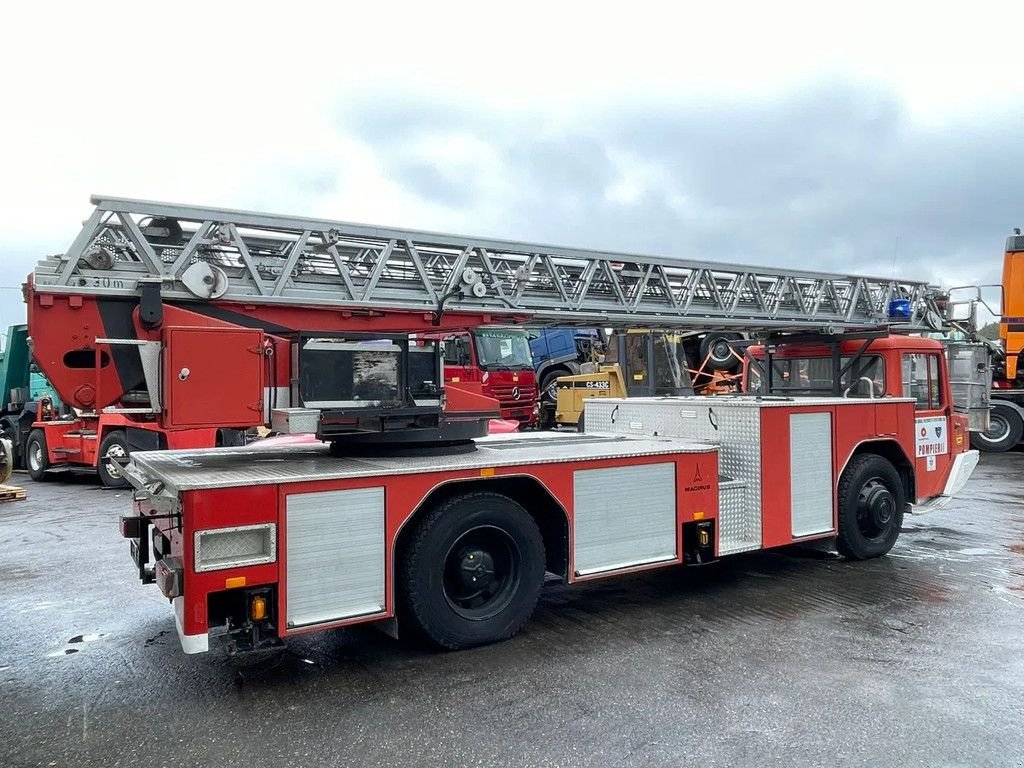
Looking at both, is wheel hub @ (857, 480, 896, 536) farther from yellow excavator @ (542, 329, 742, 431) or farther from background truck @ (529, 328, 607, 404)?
background truck @ (529, 328, 607, 404)

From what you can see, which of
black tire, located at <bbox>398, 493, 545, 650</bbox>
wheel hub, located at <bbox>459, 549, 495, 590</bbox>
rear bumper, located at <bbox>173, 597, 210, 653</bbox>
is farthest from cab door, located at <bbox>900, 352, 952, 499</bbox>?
rear bumper, located at <bbox>173, 597, 210, 653</bbox>

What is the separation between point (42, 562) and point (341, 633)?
14.8 ft

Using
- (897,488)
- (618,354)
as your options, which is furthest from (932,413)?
(618,354)

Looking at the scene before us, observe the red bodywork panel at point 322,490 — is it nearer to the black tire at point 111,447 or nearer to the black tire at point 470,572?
the black tire at point 470,572

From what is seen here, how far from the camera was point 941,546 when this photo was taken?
8406 millimetres

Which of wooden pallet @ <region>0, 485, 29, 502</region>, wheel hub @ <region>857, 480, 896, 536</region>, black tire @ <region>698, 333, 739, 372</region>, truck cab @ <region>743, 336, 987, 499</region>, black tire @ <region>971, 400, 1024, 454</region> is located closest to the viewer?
wheel hub @ <region>857, 480, 896, 536</region>

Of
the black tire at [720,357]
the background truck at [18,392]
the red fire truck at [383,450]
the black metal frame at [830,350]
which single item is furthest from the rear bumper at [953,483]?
the background truck at [18,392]

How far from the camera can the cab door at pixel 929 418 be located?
8.14 metres

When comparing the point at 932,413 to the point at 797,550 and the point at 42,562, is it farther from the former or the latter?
the point at 42,562

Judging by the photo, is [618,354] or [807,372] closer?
[807,372]

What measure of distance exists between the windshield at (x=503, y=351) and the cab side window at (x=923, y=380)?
10841 millimetres

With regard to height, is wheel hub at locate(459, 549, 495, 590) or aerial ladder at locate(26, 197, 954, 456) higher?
aerial ladder at locate(26, 197, 954, 456)

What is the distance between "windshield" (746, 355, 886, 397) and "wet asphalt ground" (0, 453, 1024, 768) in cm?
203

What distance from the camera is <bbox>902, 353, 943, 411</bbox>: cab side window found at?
820 cm
